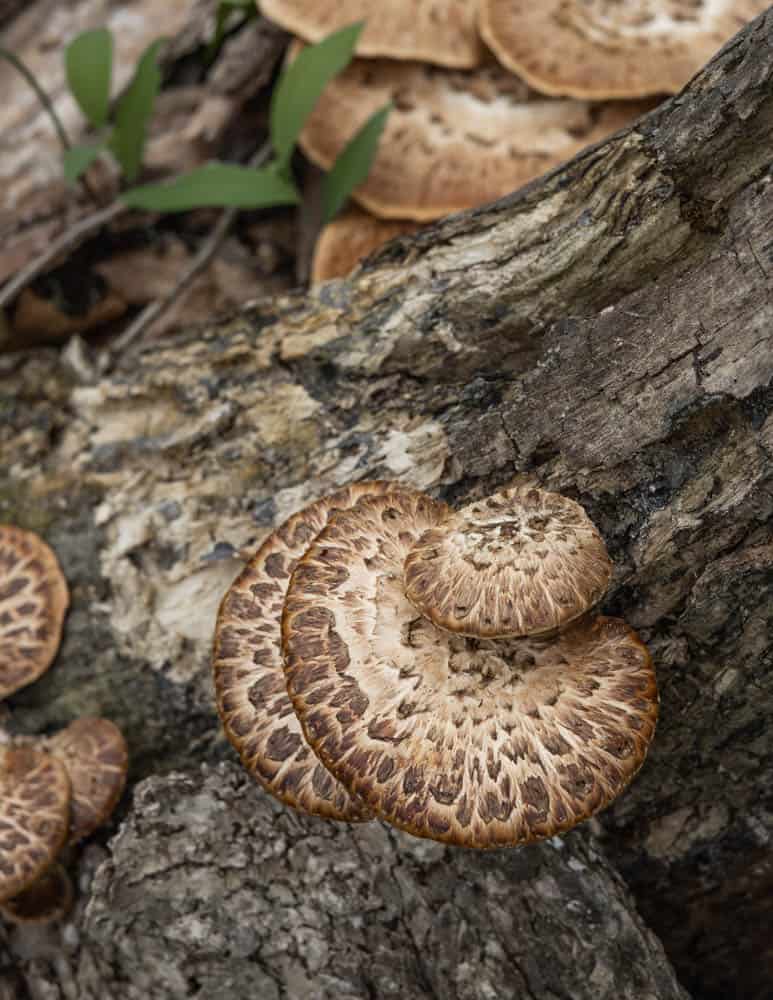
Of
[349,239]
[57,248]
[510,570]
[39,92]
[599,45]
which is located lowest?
[57,248]

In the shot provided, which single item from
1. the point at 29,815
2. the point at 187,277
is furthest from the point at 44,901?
the point at 187,277

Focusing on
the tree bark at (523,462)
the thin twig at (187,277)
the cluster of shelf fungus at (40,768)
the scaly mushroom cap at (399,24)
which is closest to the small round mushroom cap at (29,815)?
the cluster of shelf fungus at (40,768)

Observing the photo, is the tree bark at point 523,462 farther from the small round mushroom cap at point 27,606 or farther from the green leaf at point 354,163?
the green leaf at point 354,163

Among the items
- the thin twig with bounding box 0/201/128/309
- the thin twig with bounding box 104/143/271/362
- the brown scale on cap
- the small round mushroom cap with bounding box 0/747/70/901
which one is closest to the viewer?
the brown scale on cap

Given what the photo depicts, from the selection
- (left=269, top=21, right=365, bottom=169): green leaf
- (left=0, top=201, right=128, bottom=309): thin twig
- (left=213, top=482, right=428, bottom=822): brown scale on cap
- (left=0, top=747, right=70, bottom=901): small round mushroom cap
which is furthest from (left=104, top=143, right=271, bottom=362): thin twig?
(left=213, top=482, right=428, bottom=822): brown scale on cap

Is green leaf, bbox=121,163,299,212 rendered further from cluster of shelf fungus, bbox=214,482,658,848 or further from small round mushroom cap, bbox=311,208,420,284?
cluster of shelf fungus, bbox=214,482,658,848

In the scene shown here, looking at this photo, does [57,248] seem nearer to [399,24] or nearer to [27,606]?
[399,24]
